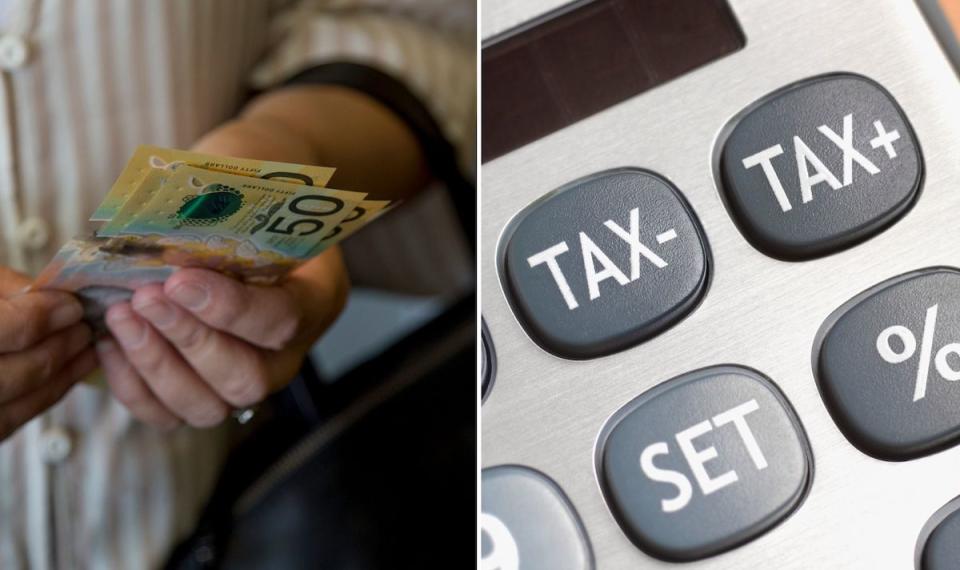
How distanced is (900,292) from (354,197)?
0.55ft

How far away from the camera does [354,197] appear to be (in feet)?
1.01

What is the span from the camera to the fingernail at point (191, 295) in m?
0.37

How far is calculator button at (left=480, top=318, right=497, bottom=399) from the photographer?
251 millimetres

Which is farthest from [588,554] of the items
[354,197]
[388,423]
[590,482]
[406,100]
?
[406,100]

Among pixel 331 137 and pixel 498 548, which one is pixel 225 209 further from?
pixel 331 137

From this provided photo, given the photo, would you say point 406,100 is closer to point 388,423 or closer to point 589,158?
point 388,423

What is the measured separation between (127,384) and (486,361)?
0.79 feet

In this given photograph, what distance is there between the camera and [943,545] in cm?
22

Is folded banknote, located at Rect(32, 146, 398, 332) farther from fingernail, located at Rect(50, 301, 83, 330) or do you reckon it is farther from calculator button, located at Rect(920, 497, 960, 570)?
calculator button, located at Rect(920, 497, 960, 570)

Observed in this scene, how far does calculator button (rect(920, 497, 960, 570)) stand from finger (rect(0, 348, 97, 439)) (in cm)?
34

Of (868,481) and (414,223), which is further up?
(868,481)

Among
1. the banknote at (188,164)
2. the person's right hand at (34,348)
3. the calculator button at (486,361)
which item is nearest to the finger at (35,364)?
the person's right hand at (34,348)

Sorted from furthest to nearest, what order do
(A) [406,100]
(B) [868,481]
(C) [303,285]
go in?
1. (A) [406,100]
2. (C) [303,285]
3. (B) [868,481]

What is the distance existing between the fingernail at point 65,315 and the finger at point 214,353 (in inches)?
0.9
